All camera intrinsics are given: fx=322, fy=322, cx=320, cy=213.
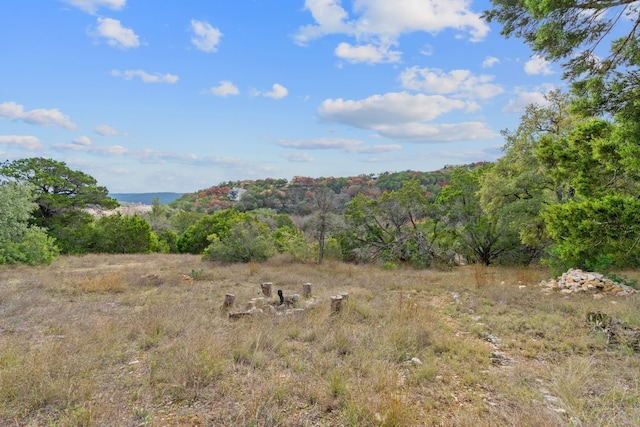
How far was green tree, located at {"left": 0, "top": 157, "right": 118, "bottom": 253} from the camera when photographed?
781 inches

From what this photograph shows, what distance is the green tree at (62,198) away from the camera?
19844 mm

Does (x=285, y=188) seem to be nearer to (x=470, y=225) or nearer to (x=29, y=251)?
(x=470, y=225)

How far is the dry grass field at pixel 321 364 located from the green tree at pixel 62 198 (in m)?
16.1

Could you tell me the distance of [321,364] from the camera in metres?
3.93

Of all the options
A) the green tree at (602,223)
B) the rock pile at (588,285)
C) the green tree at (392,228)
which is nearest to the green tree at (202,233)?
the green tree at (392,228)

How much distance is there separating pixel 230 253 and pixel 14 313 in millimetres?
10223

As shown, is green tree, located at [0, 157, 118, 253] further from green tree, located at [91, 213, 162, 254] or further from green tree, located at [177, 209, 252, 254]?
green tree, located at [177, 209, 252, 254]

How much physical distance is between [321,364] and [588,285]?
27.7 ft

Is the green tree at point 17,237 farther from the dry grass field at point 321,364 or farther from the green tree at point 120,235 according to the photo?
the green tree at point 120,235

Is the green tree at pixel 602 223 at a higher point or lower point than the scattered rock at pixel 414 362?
higher

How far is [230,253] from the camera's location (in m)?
16.4

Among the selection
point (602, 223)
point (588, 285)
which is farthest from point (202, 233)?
point (602, 223)

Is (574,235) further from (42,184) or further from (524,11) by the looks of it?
(42,184)

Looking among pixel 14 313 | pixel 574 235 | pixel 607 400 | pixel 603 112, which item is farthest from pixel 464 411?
pixel 14 313
